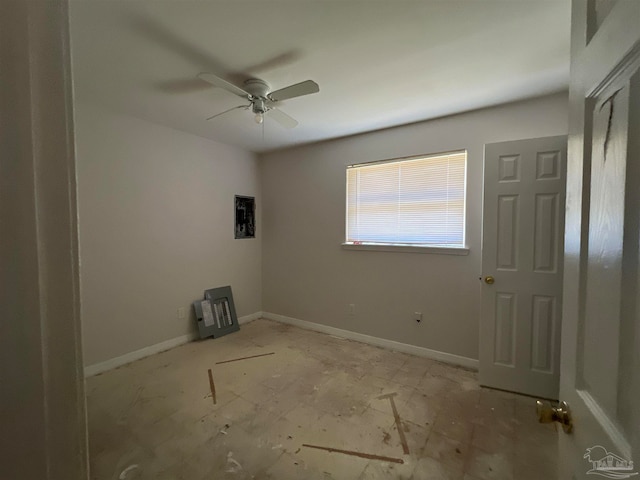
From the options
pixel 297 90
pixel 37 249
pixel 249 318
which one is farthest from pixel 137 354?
pixel 37 249

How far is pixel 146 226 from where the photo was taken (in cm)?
304

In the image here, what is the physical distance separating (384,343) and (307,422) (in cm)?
152

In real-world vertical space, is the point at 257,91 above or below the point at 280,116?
above

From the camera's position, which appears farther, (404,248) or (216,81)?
(404,248)

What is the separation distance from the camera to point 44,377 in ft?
1.21

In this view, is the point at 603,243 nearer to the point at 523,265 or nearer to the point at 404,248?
the point at 523,265

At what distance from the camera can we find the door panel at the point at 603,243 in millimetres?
507

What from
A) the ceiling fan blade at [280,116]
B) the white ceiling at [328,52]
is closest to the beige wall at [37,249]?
the white ceiling at [328,52]

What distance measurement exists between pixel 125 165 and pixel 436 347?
144 inches

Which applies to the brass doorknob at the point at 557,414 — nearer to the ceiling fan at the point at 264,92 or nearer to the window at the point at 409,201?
the ceiling fan at the point at 264,92

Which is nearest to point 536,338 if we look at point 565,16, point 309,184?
point 565,16

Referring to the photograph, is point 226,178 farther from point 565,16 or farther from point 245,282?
point 565,16

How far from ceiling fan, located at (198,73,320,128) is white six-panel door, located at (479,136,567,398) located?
63.6 inches

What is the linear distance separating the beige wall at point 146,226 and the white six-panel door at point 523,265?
3026mm
